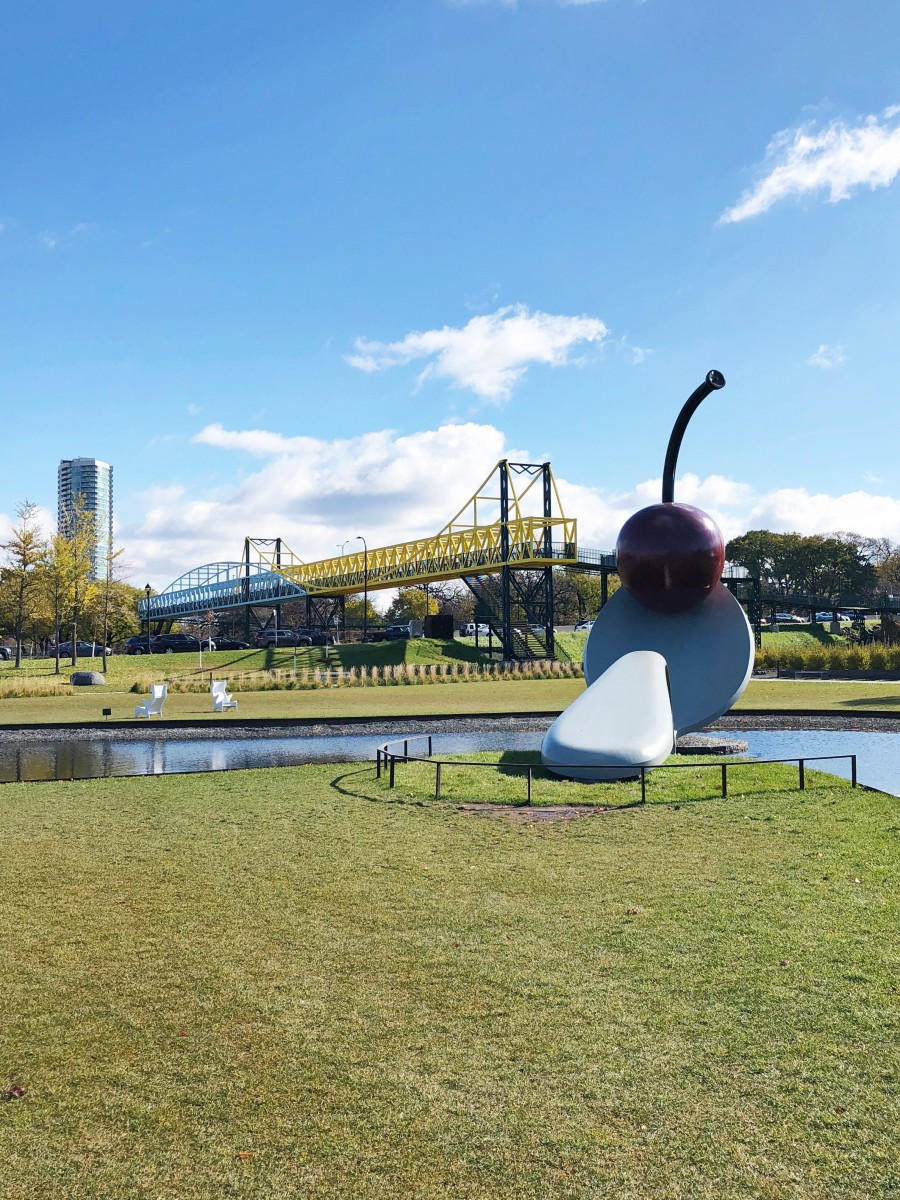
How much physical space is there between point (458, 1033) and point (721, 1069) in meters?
1.29

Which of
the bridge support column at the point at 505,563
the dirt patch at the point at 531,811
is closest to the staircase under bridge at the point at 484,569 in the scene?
the bridge support column at the point at 505,563

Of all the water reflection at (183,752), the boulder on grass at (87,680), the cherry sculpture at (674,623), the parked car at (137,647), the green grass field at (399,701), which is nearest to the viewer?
the cherry sculpture at (674,623)

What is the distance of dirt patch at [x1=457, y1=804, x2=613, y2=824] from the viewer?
34.1 feet

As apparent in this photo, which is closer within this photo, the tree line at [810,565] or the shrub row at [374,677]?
the shrub row at [374,677]

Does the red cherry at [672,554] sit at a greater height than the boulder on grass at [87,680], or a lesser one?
greater

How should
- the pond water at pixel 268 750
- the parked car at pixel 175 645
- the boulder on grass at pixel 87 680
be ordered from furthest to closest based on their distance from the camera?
the parked car at pixel 175 645, the boulder on grass at pixel 87 680, the pond water at pixel 268 750

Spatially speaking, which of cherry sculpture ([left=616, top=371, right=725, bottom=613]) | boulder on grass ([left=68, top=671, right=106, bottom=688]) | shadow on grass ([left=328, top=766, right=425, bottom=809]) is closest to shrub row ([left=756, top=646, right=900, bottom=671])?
cherry sculpture ([left=616, top=371, right=725, bottom=613])

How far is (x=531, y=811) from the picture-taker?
35.6 feet

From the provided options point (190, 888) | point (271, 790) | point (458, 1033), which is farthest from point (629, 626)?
point (458, 1033)

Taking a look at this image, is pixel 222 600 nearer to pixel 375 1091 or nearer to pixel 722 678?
pixel 722 678

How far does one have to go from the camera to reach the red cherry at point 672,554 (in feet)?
53.0

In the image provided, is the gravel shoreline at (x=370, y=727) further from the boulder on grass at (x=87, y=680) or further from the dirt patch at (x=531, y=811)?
the boulder on grass at (x=87, y=680)

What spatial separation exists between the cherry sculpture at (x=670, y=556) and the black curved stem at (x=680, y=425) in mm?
873

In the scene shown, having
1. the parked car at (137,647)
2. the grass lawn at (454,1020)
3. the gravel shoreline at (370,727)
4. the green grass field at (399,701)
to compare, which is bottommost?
the grass lawn at (454,1020)
